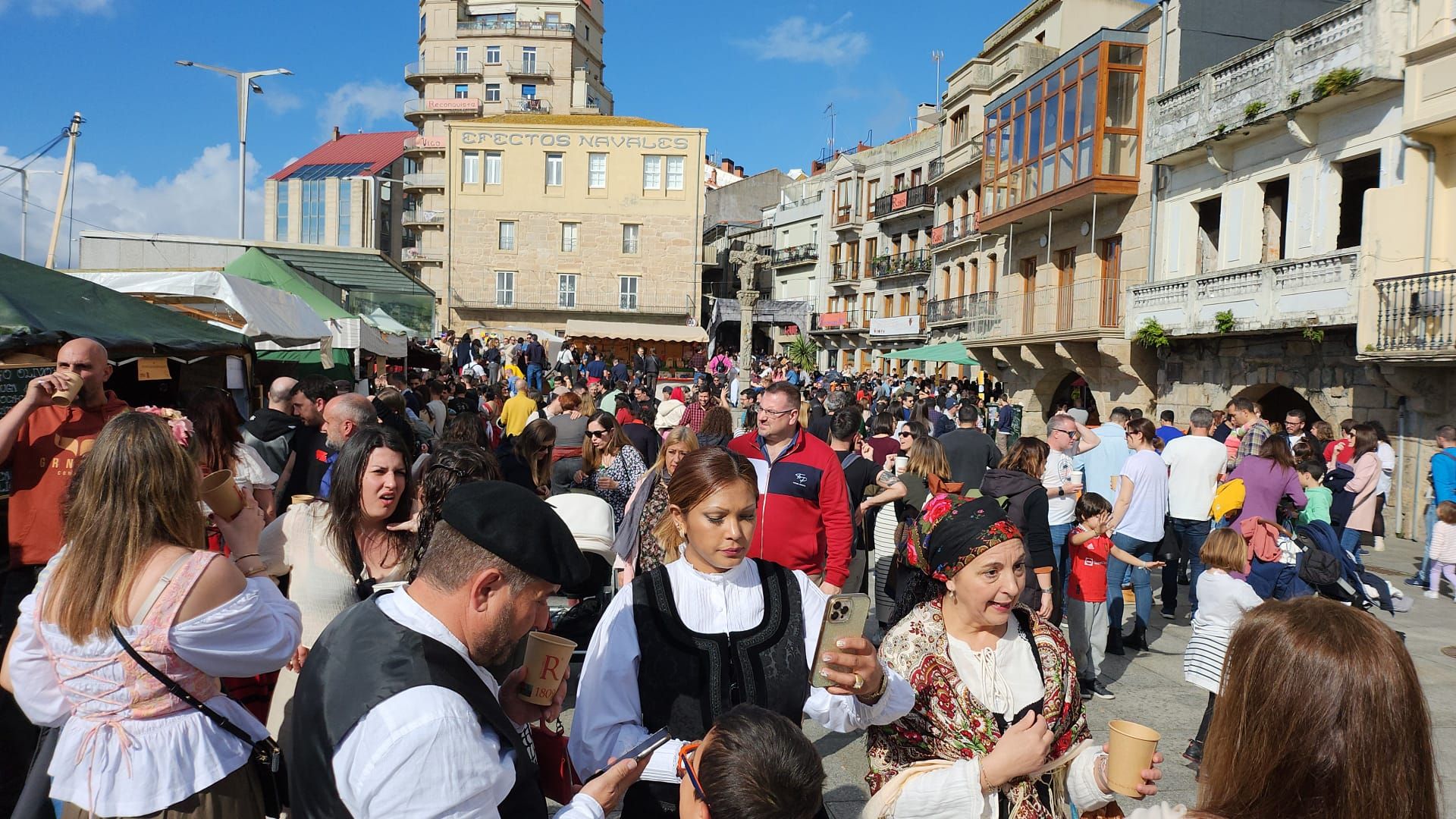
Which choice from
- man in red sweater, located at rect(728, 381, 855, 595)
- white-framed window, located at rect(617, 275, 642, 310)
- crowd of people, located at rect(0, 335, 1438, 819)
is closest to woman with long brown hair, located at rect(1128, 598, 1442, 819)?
crowd of people, located at rect(0, 335, 1438, 819)

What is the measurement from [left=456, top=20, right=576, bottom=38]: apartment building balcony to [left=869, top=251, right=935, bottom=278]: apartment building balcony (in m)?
24.3

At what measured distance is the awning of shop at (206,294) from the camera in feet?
29.3

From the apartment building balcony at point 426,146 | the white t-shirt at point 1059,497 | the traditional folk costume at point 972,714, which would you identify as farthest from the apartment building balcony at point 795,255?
the traditional folk costume at point 972,714

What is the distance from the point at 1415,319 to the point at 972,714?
13.7 m

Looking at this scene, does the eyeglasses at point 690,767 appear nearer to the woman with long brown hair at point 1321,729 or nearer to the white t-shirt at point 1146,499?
the woman with long brown hair at point 1321,729

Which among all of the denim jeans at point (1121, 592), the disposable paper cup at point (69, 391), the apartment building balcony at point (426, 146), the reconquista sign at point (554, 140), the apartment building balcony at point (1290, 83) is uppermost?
the apartment building balcony at point (426, 146)

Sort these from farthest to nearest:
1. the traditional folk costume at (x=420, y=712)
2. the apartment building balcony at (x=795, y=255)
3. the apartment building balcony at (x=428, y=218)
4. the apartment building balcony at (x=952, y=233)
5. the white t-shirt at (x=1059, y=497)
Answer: the apartment building balcony at (x=795, y=255), the apartment building balcony at (x=428, y=218), the apartment building balcony at (x=952, y=233), the white t-shirt at (x=1059, y=497), the traditional folk costume at (x=420, y=712)

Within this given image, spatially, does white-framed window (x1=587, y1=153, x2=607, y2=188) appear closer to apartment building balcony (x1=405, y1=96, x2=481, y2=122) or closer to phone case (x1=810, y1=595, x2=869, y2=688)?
apartment building balcony (x1=405, y1=96, x2=481, y2=122)

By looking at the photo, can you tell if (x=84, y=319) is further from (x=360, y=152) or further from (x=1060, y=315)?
(x=360, y=152)

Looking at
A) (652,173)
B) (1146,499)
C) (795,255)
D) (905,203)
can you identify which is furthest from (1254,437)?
(795,255)

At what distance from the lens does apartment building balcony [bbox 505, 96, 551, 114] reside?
179 feet

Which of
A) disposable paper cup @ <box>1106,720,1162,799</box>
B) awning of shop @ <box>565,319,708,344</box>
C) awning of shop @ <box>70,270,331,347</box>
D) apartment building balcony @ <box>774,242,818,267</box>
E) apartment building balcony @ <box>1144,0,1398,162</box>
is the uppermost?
apartment building balcony @ <box>774,242,818,267</box>

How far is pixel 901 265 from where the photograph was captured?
140 feet

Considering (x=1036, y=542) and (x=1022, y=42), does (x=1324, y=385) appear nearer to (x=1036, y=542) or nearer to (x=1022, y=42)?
(x=1036, y=542)
